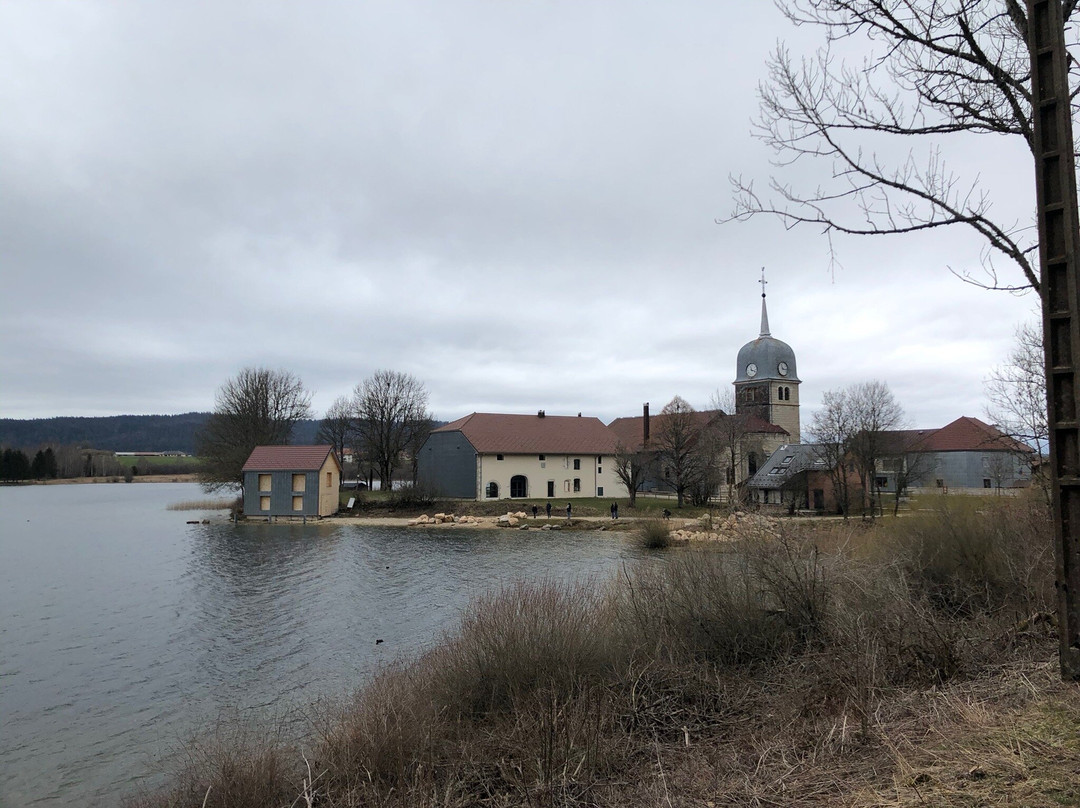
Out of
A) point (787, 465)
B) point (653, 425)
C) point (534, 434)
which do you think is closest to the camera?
point (787, 465)

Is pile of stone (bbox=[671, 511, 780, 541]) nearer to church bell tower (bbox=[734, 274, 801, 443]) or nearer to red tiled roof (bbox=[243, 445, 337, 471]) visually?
red tiled roof (bbox=[243, 445, 337, 471])

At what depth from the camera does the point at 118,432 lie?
161625 mm

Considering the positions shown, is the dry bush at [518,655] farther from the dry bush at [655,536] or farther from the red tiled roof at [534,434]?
the red tiled roof at [534,434]

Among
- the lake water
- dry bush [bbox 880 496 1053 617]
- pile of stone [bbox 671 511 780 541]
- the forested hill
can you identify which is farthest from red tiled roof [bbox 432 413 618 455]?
the forested hill

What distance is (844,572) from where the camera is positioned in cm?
950

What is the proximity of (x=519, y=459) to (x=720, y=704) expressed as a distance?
4746cm

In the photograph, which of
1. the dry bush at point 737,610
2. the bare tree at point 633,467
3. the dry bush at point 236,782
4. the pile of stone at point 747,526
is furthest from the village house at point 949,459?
the dry bush at point 236,782

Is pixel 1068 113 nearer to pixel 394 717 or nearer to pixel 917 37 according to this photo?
pixel 917 37

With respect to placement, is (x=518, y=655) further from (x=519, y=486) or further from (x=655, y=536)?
(x=519, y=486)

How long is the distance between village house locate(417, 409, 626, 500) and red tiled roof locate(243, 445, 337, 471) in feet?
26.3

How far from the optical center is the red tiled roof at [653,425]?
61.0m

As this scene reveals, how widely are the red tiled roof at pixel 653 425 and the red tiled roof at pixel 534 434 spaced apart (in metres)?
2.68

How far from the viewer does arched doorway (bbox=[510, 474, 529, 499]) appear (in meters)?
54.5

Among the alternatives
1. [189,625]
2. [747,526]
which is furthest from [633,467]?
[747,526]
